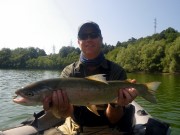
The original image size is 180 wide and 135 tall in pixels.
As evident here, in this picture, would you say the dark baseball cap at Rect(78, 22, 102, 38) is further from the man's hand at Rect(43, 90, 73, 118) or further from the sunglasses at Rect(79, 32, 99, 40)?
the man's hand at Rect(43, 90, 73, 118)

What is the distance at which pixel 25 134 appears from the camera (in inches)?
245

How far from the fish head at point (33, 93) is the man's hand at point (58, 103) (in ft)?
0.30

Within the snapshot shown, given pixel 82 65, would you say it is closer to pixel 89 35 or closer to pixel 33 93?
pixel 89 35

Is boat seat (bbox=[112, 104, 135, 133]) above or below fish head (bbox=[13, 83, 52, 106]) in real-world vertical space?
below

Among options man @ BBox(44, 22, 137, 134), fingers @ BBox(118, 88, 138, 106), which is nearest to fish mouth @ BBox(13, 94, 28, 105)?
man @ BBox(44, 22, 137, 134)

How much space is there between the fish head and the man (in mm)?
586

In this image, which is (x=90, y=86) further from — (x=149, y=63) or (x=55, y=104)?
(x=149, y=63)

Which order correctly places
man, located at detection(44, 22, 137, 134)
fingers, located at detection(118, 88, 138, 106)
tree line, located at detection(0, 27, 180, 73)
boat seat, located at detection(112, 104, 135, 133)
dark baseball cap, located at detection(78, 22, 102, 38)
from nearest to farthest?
fingers, located at detection(118, 88, 138, 106) < man, located at detection(44, 22, 137, 134) < boat seat, located at detection(112, 104, 135, 133) < dark baseball cap, located at detection(78, 22, 102, 38) < tree line, located at detection(0, 27, 180, 73)

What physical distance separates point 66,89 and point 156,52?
6890 cm

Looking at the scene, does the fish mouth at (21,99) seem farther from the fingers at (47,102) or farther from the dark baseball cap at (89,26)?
the dark baseball cap at (89,26)

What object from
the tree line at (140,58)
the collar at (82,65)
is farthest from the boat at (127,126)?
the tree line at (140,58)

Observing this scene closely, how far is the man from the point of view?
4.93 meters

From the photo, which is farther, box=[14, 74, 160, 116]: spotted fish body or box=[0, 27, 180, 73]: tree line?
box=[0, 27, 180, 73]: tree line

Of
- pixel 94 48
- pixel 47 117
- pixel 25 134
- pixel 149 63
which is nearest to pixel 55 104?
pixel 94 48
